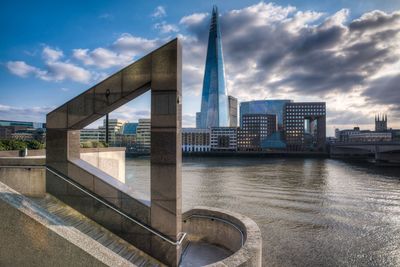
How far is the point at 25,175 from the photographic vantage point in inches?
344

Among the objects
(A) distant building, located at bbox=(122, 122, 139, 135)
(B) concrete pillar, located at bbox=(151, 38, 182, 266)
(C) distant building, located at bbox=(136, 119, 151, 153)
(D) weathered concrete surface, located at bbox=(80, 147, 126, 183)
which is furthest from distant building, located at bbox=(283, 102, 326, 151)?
(B) concrete pillar, located at bbox=(151, 38, 182, 266)

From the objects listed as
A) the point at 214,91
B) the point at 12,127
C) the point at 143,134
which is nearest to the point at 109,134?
the point at 143,134

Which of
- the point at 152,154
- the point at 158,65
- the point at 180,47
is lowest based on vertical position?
the point at 152,154

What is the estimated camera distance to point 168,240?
7.56 metres

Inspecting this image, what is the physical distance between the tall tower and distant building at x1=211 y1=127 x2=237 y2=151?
53.3ft

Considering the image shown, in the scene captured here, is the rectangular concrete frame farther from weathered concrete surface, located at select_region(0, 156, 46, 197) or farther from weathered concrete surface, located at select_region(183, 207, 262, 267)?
weathered concrete surface, located at select_region(183, 207, 262, 267)

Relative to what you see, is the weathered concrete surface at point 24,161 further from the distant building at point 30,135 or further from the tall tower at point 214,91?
the tall tower at point 214,91

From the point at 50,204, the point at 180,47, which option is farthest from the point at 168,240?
the point at 180,47

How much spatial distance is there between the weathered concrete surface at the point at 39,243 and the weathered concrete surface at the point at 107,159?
9175mm

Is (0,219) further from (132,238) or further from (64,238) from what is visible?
(132,238)

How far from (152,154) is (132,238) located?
290 centimetres

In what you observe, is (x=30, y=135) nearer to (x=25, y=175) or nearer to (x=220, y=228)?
(x=25, y=175)

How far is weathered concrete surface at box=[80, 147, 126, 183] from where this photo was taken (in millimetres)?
13917

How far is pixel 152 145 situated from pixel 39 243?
13.8ft
